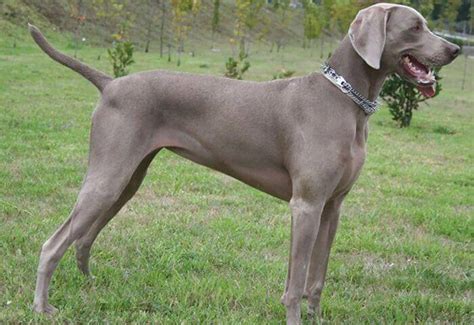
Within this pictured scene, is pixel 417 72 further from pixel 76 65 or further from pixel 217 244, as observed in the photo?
pixel 217 244

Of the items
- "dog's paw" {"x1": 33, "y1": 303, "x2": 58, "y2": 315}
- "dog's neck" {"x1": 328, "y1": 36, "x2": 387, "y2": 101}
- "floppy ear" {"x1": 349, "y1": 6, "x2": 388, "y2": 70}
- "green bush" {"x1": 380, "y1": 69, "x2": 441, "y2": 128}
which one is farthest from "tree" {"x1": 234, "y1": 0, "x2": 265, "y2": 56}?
"dog's paw" {"x1": 33, "y1": 303, "x2": 58, "y2": 315}

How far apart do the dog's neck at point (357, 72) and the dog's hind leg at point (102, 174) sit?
1221mm

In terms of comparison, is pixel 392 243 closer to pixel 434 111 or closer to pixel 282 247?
pixel 282 247

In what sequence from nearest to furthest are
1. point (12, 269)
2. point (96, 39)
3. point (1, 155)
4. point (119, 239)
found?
1. point (12, 269)
2. point (119, 239)
3. point (1, 155)
4. point (96, 39)

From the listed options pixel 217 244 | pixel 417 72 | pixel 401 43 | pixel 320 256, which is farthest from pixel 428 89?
pixel 217 244

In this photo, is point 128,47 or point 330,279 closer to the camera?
point 330,279

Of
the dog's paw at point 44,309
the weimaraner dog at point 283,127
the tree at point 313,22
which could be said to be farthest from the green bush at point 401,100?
the tree at point 313,22

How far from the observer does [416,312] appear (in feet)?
13.8

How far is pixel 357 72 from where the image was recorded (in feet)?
12.5

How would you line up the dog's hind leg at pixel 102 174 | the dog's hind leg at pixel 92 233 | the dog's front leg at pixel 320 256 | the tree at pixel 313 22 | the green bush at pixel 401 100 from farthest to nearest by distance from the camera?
the tree at pixel 313 22 → the green bush at pixel 401 100 → the dog's hind leg at pixel 92 233 → the dog's front leg at pixel 320 256 → the dog's hind leg at pixel 102 174

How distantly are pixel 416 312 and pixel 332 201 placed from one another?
947mm

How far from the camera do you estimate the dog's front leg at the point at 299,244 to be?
365 centimetres

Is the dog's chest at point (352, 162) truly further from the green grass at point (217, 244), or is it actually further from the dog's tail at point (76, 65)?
the dog's tail at point (76, 65)

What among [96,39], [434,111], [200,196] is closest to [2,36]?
[96,39]
